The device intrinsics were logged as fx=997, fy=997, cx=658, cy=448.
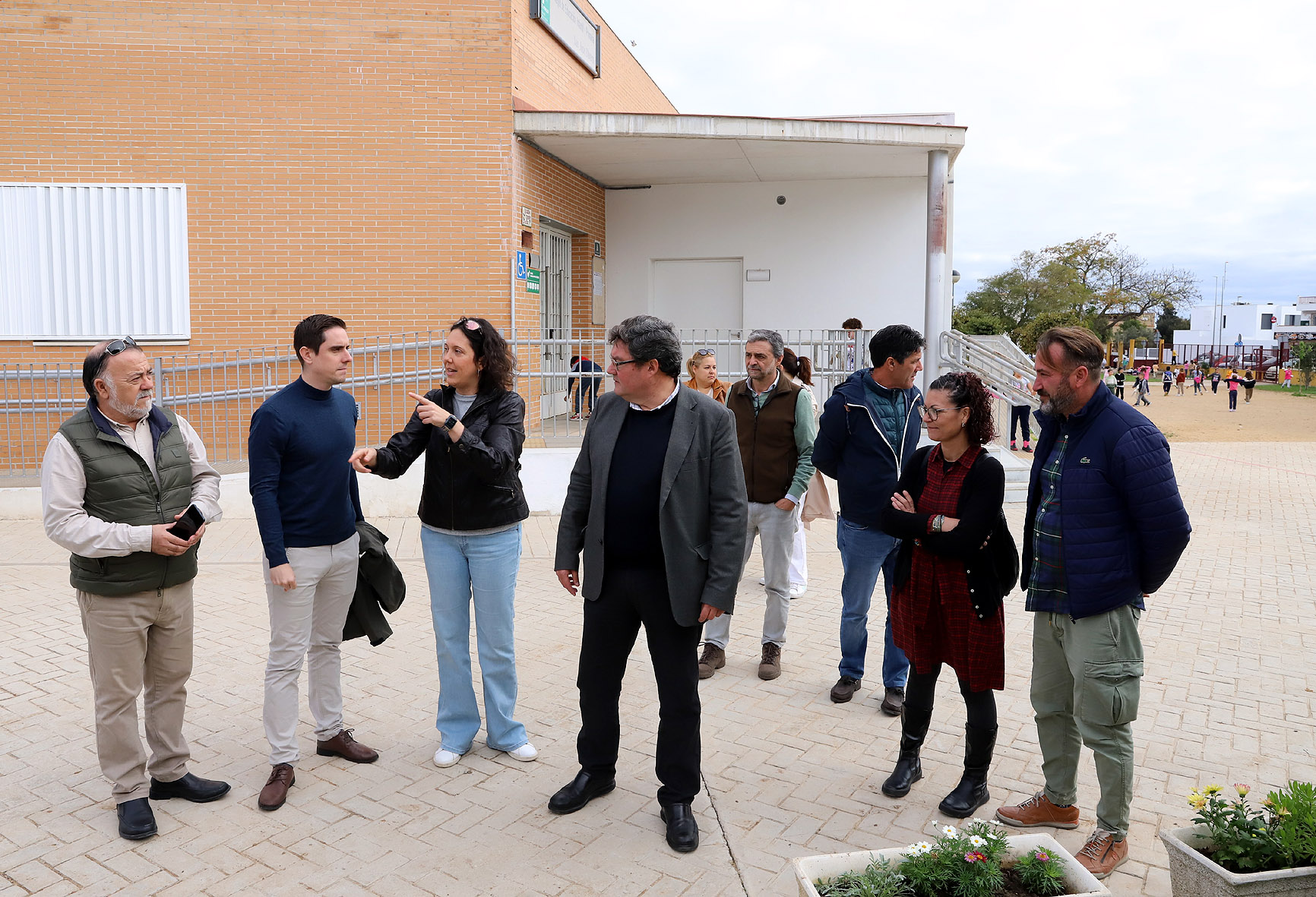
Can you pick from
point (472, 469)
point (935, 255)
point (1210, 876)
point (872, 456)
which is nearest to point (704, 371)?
point (872, 456)

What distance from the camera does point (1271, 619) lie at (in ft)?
23.2

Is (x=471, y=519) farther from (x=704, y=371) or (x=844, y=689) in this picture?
(x=704, y=371)

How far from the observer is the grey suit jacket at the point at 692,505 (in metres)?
3.81

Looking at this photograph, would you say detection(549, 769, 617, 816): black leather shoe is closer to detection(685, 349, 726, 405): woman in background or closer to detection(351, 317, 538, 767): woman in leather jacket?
detection(351, 317, 538, 767): woman in leather jacket

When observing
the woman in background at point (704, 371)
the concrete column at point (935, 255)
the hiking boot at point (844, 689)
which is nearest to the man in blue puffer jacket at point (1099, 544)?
the hiking boot at point (844, 689)

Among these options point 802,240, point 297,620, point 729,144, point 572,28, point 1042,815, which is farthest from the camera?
point 802,240

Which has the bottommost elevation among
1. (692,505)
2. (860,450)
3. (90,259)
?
(692,505)

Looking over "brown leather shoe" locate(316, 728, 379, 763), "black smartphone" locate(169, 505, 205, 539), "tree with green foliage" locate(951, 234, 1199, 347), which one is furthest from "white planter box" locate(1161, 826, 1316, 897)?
"tree with green foliage" locate(951, 234, 1199, 347)

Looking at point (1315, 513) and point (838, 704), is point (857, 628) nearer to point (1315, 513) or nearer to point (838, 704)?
point (838, 704)

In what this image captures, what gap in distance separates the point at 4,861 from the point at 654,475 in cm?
276

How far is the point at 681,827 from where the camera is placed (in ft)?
12.5

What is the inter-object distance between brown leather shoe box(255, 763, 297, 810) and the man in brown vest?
7.57ft

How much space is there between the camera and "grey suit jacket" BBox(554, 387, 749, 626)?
12.5 ft

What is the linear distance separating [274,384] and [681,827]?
8.84m
